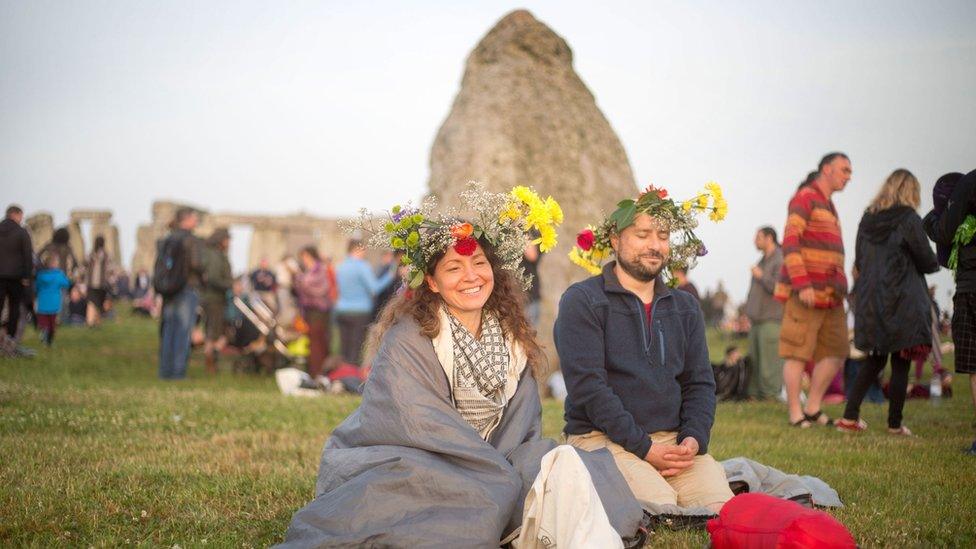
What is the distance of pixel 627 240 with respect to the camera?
5.58 meters

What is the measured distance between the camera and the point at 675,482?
522 centimetres

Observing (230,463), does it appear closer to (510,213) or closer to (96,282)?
(510,213)

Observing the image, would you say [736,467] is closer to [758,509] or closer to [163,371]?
[758,509]

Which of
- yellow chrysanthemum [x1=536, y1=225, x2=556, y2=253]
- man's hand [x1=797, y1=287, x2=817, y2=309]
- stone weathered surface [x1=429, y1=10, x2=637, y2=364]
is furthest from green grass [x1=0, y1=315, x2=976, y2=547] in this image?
stone weathered surface [x1=429, y1=10, x2=637, y2=364]

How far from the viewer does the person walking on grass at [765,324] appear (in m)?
12.4

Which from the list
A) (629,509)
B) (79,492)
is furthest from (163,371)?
(629,509)

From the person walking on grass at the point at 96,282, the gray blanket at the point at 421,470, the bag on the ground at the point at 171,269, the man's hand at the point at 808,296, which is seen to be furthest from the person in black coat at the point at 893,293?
the person walking on grass at the point at 96,282

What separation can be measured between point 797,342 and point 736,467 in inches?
140

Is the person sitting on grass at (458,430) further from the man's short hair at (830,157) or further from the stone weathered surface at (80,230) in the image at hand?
the stone weathered surface at (80,230)

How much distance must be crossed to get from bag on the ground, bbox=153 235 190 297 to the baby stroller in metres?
2.44

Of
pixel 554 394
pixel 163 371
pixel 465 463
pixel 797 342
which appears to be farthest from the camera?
pixel 163 371

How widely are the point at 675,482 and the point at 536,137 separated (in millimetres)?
10782

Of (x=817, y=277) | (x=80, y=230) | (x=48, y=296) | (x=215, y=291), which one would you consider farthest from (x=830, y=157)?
(x=80, y=230)

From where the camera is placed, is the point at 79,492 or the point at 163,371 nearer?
the point at 79,492
